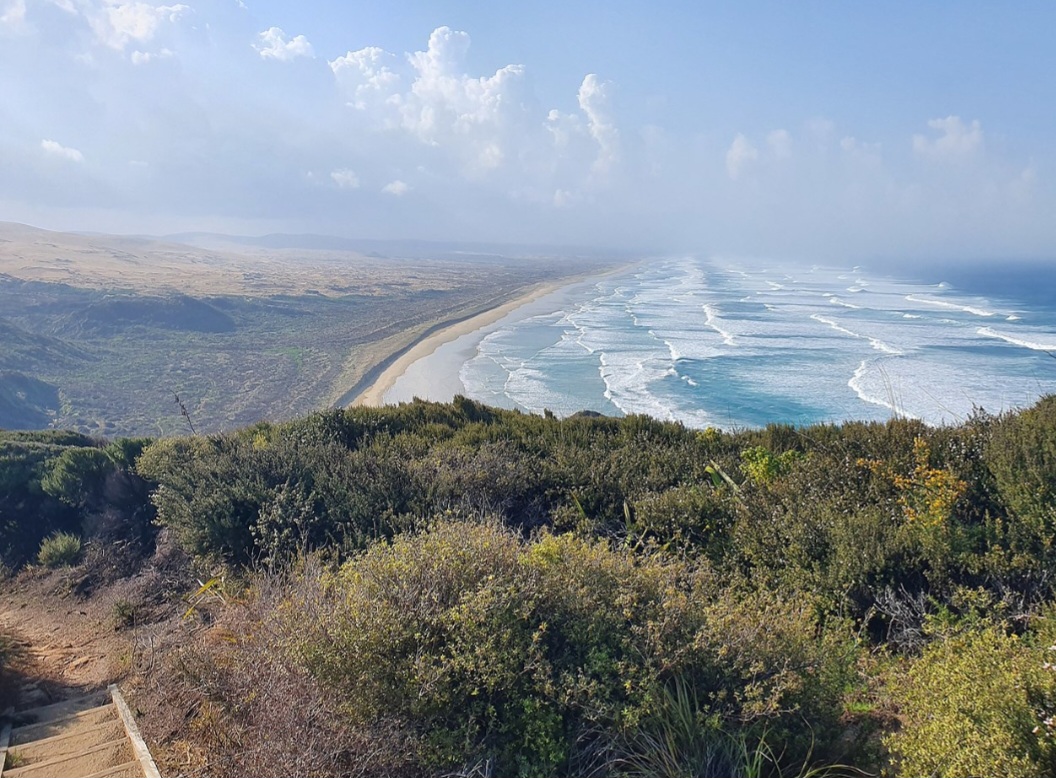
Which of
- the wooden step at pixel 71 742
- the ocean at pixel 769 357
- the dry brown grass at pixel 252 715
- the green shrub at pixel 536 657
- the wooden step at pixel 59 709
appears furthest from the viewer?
the ocean at pixel 769 357

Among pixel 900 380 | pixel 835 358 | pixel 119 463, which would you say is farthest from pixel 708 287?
pixel 119 463

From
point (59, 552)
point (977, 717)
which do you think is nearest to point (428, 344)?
point (59, 552)

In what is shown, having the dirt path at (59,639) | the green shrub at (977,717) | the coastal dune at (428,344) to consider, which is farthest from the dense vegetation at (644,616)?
the coastal dune at (428,344)

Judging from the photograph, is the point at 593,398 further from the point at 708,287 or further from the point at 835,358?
the point at 708,287

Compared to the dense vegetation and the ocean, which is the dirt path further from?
the ocean

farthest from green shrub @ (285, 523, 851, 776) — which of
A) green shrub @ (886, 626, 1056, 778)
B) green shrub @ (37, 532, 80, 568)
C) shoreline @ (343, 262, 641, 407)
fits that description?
shoreline @ (343, 262, 641, 407)


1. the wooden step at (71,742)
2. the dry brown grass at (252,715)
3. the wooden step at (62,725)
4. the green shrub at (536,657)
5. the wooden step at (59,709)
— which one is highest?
the green shrub at (536,657)

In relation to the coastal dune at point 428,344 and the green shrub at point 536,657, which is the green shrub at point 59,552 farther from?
the coastal dune at point 428,344

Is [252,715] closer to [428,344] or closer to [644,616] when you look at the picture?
[644,616]
